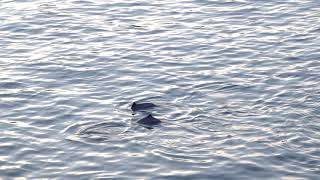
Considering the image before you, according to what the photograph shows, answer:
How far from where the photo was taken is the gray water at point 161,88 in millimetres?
20875

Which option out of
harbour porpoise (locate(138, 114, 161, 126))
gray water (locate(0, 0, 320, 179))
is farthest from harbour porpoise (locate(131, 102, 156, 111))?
harbour porpoise (locate(138, 114, 161, 126))

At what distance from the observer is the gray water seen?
2088 cm

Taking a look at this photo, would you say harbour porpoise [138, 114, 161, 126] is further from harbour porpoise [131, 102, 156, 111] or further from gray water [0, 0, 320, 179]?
harbour porpoise [131, 102, 156, 111]

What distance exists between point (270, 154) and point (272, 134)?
1.25 m

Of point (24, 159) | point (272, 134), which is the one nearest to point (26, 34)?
point (24, 159)

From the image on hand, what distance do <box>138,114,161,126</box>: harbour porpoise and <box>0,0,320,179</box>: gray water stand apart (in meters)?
0.22

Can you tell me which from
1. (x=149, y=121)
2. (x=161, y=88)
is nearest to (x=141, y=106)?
(x=149, y=121)

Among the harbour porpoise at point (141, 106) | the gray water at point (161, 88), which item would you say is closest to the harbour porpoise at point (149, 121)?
the gray water at point (161, 88)

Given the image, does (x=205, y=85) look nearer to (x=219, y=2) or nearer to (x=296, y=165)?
(x=296, y=165)

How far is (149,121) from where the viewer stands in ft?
75.1

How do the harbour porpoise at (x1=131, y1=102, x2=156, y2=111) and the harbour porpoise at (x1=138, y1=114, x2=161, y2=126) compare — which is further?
the harbour porpoise at (x1=131, y1=102, x2=156, y2=111)

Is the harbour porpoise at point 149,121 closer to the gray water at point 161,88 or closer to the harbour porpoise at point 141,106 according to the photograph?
the gray water at point 161,88

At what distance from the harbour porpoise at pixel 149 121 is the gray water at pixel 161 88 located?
0.22 metres

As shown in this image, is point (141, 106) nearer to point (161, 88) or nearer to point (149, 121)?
point (149, 121)
